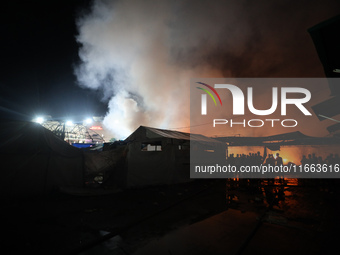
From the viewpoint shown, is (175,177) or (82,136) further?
(82,136)

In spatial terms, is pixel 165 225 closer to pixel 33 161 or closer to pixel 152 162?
pixel 152 162

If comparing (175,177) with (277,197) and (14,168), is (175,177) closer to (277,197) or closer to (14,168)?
(277,197)

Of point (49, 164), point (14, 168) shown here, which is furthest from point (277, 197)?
point (14, 168)

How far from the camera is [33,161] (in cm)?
775

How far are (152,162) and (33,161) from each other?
20.1 feet

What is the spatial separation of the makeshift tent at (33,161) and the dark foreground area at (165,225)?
595 millimetres

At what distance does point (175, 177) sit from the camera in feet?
38.2

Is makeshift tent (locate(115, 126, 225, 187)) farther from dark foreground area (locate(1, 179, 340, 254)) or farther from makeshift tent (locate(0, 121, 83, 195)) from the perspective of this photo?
makeshift tent (locate(0, 121, 83, 195))

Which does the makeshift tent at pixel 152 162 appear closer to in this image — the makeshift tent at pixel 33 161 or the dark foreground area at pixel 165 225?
the dark foreground area at pixel 165 225

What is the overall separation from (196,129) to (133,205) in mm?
21270

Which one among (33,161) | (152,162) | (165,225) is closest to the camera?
(165,225)

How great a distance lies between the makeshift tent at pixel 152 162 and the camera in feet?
32.7

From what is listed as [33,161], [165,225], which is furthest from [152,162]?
[33,161]

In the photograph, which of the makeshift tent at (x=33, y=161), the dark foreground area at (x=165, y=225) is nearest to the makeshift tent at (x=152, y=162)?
the dark foreground area at (x=165, y=225)
